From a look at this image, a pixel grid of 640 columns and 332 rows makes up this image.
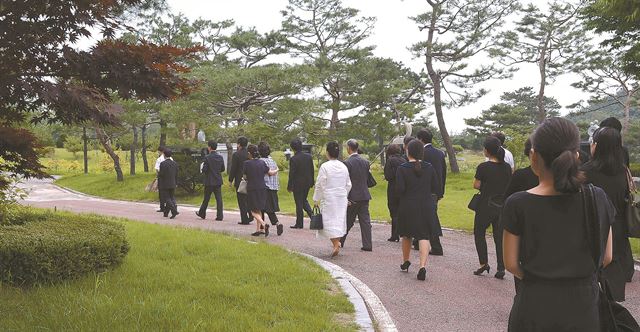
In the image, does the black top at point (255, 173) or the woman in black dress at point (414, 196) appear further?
the black top at point (255, 173)

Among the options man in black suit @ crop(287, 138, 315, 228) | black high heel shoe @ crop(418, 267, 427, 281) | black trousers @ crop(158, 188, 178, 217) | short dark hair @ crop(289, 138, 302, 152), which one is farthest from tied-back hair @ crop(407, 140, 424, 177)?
black trousers @ crop(158, 188, 178, 217)

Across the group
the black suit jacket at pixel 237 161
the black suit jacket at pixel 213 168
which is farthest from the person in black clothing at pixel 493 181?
the black suit jacket at pixel 213 168

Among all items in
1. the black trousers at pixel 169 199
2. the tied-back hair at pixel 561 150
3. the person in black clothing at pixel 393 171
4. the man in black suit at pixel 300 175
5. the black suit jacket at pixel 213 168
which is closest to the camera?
the tied-back hair at pixel 561 150

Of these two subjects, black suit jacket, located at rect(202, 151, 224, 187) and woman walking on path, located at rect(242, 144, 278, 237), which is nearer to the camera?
woman walking on path, located at rect(242, 144, 278, 237)

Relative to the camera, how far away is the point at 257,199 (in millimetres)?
9062

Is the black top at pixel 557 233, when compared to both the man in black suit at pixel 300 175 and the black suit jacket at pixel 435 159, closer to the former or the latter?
the black suit jacket at pixel 435 159

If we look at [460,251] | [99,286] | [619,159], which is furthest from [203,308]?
[460,251]

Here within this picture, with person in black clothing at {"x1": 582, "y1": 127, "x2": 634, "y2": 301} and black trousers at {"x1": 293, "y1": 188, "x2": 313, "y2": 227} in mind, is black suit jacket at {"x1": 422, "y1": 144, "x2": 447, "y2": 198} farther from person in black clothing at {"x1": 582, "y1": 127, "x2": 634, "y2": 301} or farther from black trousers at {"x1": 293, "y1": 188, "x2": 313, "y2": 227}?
black trousers at {"x1": 293, "y1": 188, "x2": 313, "y2": 227}

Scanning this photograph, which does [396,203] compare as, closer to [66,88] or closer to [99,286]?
[99,286]

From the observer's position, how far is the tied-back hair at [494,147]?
5.92 m

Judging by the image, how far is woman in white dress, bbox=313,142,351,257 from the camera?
714 centimetres

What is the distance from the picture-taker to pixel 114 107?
4.59m

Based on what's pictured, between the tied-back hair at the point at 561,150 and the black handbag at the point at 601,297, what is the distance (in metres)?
0.11

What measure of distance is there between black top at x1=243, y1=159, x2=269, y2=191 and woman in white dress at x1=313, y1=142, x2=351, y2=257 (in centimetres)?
211
